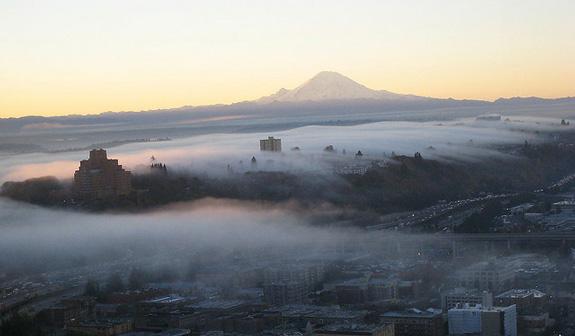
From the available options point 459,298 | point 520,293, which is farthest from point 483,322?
point 520,293

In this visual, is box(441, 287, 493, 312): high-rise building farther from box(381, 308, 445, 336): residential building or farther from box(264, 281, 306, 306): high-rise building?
box(264, 281, 306, 306): high-rise building

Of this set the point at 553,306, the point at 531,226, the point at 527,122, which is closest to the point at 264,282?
the point at 553,306

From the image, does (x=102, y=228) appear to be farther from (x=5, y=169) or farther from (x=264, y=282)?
(x=264, y=282)

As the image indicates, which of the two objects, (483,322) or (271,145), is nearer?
(483,322)

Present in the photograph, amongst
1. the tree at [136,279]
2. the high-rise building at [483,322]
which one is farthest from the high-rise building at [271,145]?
the high-rise building at [483,322]

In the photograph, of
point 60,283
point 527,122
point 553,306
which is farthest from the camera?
point 527,122

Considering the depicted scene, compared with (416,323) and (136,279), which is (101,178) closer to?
(136,279)
